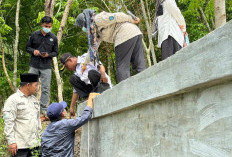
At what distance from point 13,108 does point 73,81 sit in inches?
45.8

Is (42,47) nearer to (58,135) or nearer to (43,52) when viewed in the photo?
(43,52)

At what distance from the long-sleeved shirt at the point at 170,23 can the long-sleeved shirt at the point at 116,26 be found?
37cm

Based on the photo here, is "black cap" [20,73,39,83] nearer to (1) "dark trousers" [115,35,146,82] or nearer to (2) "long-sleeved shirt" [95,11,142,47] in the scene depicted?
(2) "long-sleeved shirt" [95,11,142,47]

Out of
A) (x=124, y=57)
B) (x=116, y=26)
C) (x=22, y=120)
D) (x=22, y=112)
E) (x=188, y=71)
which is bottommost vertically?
(x=188, y=71)

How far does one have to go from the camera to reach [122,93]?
9.17 feet

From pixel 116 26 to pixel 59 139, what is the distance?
1.73 meters

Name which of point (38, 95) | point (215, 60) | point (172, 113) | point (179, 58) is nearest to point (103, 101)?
point (172, 113)

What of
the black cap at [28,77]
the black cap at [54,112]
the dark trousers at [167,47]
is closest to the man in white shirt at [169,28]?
the dark trousers at [167,47]

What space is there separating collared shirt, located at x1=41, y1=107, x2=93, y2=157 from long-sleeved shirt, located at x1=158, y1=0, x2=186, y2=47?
1.66 m

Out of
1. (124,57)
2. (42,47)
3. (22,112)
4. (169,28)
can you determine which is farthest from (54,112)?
(42,47)

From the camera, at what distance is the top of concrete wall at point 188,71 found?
1.46 meters

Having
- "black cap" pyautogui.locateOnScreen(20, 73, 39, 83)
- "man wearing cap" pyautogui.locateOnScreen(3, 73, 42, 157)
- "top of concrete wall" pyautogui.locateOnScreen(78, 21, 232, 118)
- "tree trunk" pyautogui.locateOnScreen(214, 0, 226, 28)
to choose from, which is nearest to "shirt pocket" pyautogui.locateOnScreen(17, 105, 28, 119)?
"man wearing cap" pyautogui.locateOnScreen(3, 73, 42, 157)

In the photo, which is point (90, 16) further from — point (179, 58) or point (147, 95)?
point (179, 58)

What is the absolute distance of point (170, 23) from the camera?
4.17 metres
